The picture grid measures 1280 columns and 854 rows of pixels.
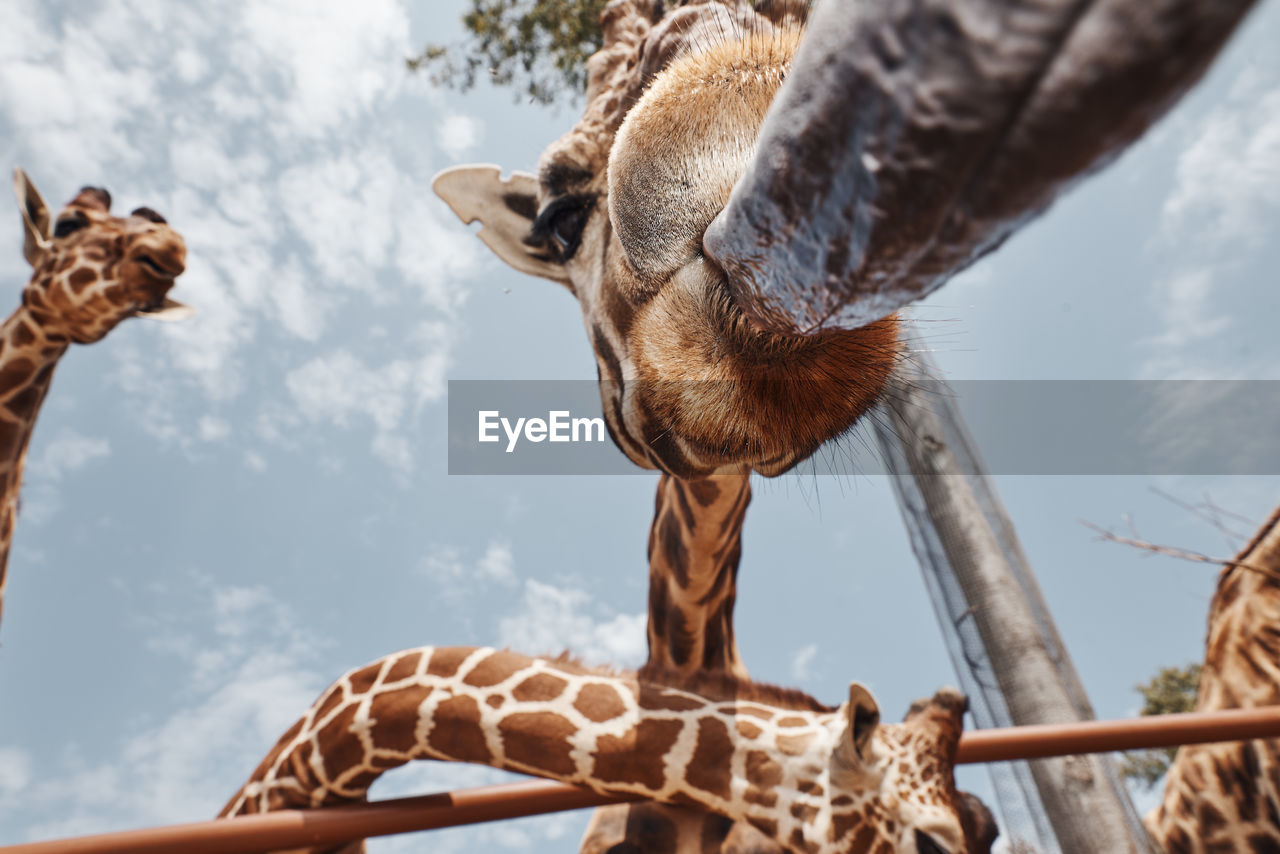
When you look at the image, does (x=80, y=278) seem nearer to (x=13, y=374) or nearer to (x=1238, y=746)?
(x=13, y=374)

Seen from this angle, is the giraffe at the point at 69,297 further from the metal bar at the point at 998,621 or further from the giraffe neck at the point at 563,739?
the metal bar at the point at 998,621

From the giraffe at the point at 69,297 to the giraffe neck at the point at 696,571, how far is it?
152 inches

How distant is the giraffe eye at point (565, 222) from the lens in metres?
2.06

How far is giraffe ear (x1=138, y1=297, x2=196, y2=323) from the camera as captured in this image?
5.22 metres

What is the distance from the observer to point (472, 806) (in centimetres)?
236

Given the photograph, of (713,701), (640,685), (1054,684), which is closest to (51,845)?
(640,685)

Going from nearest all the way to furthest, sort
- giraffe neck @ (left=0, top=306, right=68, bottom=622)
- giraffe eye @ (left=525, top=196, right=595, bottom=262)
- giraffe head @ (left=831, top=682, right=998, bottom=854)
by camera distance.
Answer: giraffe eye @ (left=525, top=196, right=595, bottom=262) → giraffe head @ (left=831, top=682, right=998, bottom=854) → giraffe neck @ (left=0, top=306, right=68, bottom=622)

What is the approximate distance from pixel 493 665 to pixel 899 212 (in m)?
2.93

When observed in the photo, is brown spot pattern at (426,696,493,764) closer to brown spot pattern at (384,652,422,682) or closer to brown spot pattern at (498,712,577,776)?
brown spot pattern at (498,712,577,776)

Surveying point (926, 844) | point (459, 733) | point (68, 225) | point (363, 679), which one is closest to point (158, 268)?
point (68, 225)

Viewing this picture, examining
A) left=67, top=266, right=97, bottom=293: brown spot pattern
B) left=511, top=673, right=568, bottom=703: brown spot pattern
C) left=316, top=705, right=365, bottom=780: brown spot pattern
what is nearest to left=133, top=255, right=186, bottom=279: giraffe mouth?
left=67, top=266, right=97, bottom=293: brown spot pattern

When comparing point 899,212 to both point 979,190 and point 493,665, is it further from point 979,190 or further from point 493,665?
point 493,665

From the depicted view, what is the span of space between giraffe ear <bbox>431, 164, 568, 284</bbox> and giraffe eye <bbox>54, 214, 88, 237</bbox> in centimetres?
406

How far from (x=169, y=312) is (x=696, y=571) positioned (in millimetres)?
4334
